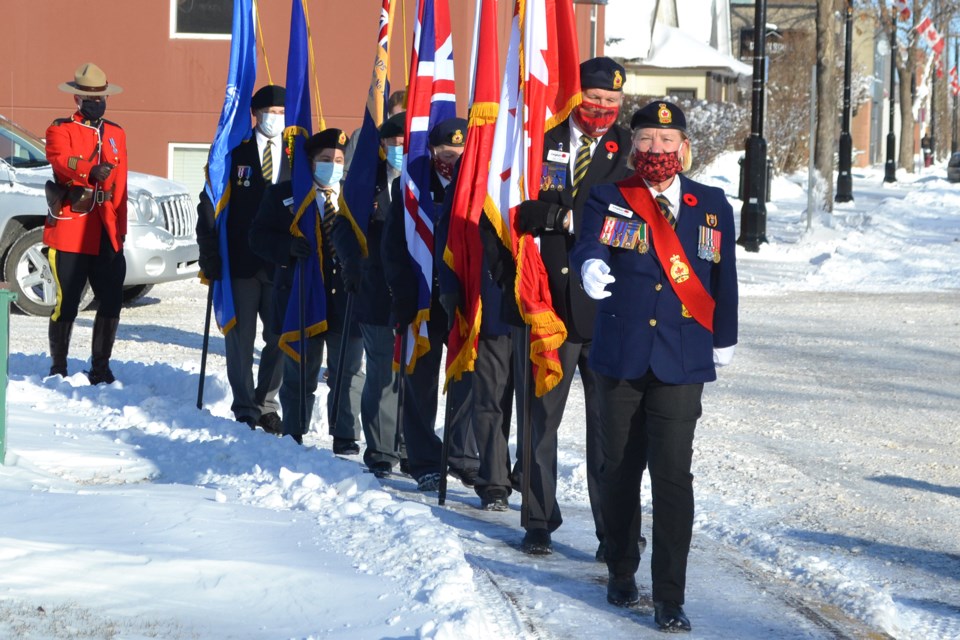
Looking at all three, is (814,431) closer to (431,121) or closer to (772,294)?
(431,121)

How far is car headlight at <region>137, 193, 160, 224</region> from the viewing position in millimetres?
15703

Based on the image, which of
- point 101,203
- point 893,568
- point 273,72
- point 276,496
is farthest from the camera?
point 273,72

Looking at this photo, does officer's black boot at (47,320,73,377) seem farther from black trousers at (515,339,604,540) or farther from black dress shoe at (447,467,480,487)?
black trousers at (515,339,604,540)

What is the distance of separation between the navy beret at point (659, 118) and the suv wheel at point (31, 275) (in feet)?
34.3

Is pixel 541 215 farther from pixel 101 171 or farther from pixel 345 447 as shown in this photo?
pixel 101 171

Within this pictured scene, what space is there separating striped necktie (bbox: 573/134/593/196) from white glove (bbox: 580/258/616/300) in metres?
1.48

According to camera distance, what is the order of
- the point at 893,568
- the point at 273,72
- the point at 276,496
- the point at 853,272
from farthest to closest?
the point at 273,72, the point at 853,272, the point at 276,496, the point at 893,568

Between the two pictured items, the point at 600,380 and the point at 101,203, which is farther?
the point at 101,203

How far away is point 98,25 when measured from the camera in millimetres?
22453

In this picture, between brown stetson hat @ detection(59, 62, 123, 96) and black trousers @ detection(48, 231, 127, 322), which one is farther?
black trousers @ detection(48, 231, 127, 322)

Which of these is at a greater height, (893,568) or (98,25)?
(98,25)

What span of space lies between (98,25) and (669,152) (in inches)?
718

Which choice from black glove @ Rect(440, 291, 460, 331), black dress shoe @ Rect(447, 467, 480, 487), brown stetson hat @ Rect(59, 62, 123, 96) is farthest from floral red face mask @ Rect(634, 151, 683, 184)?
brown stetson hat @ Rect(59, 62, 123, 96)

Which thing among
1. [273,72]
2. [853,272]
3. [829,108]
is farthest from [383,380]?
[829,108]
